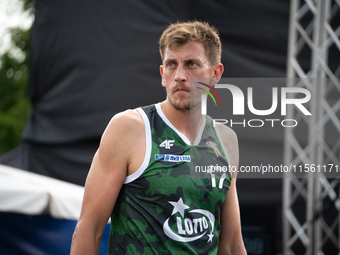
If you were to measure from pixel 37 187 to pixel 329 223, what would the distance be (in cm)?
343

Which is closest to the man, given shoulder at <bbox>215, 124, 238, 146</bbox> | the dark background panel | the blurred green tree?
shoulder at <bbox>215, 124, 238, 146</bbox>

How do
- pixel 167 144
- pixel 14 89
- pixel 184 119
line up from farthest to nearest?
pixel 14 89 < pixel 184 119 < pixel 167 144

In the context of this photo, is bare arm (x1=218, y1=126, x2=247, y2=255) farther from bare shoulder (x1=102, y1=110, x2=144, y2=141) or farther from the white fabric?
the white fabric

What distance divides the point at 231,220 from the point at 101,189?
2.33ft

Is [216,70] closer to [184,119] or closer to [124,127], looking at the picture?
[184,119]

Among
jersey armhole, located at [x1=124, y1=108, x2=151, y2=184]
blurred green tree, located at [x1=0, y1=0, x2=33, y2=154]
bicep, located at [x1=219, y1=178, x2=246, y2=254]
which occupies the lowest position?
bicep, located at [x1=219, y1=178, x2=246, y2=254]

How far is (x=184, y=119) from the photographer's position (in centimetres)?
177

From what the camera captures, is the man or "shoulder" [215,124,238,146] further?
"shoulder" [215,124,238,146]

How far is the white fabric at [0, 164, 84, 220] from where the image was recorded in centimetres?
340

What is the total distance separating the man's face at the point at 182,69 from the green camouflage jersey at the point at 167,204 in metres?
0.17

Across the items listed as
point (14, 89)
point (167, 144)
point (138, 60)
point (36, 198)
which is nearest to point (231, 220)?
point (167, 144)

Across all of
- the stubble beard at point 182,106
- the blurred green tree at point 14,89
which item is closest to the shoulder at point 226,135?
the stubble beard at point 182,106

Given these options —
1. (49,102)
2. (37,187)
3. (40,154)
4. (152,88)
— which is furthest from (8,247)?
(152,88)

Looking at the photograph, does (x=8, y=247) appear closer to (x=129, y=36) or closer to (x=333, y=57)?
(x=129, y=36)
